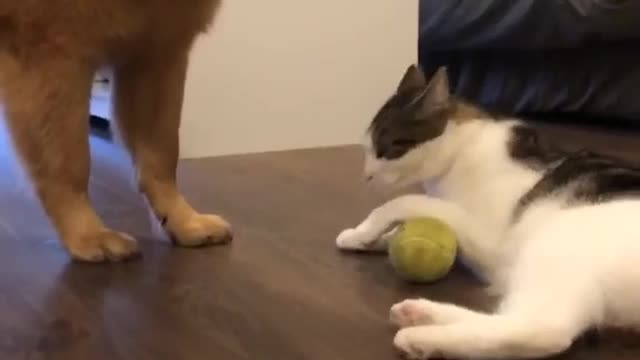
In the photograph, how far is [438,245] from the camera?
4.87ft

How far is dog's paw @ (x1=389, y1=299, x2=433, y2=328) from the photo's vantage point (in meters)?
1.28

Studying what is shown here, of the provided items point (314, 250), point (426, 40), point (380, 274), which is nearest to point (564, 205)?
point (380, 274)

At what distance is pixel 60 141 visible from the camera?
161cm

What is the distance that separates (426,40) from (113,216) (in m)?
1.75

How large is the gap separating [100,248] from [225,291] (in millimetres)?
246

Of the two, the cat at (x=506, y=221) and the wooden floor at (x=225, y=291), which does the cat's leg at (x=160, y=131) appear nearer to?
the wooden floor at (x=225, y=291)

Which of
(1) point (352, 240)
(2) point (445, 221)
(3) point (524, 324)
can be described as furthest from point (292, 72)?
(3) point (524, 324)

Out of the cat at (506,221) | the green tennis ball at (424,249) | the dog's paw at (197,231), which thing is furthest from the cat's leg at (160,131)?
the green tennis ball at (424,249)

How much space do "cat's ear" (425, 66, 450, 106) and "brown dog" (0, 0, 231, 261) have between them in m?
0.41

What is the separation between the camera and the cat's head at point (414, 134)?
158 centimetres

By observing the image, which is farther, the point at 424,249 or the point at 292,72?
the point at 292,72

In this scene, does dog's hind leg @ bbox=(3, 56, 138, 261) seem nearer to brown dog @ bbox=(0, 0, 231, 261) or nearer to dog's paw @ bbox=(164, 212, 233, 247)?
brown dog @ bbox=(0, 0, 231, 261)

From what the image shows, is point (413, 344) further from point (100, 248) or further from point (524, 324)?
point (100, 248)

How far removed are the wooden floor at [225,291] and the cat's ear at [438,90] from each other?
26 centimetres
